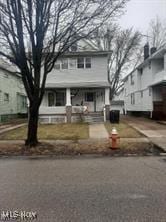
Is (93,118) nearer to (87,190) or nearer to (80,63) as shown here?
(80,63)

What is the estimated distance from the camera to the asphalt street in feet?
17.3

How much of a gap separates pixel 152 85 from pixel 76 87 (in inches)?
296

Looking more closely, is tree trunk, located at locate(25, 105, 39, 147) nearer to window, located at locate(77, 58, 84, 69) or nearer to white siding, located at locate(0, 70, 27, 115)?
window, located at locate(77, 58, 84, 69)

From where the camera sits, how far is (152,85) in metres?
30.4

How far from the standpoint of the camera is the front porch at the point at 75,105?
27719 mm

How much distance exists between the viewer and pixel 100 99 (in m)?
30.5

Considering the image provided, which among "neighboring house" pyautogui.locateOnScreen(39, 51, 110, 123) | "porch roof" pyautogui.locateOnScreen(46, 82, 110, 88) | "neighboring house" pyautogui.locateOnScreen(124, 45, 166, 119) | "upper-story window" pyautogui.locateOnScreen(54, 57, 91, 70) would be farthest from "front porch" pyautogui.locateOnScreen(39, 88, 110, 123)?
"neighboring house" pyautogui.locateOnScreen(124, 45, 166, 119)

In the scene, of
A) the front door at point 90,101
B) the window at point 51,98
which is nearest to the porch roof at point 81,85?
the window at point 51,98

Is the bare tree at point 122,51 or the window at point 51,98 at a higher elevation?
the bare tree at point 122,51

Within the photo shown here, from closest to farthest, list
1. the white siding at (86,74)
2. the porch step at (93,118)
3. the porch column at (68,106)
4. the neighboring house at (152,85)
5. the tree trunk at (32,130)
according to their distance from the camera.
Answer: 1. the tree trunk at (32,130)
2. the porch step at (93,118)
3. the porch column at (68,106)
4. the neighboring house at (152,85)
5. the white siding at (86,74)

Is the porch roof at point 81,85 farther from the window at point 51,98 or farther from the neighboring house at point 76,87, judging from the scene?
the window at point 51,98

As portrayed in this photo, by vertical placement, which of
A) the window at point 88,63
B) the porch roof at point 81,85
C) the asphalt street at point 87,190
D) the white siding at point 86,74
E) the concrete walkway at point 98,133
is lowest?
the asphalt street at point 87,190

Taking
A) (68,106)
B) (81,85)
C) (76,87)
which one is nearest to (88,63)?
(81,85)

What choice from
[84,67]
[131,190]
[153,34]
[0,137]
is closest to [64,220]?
[131,190]
